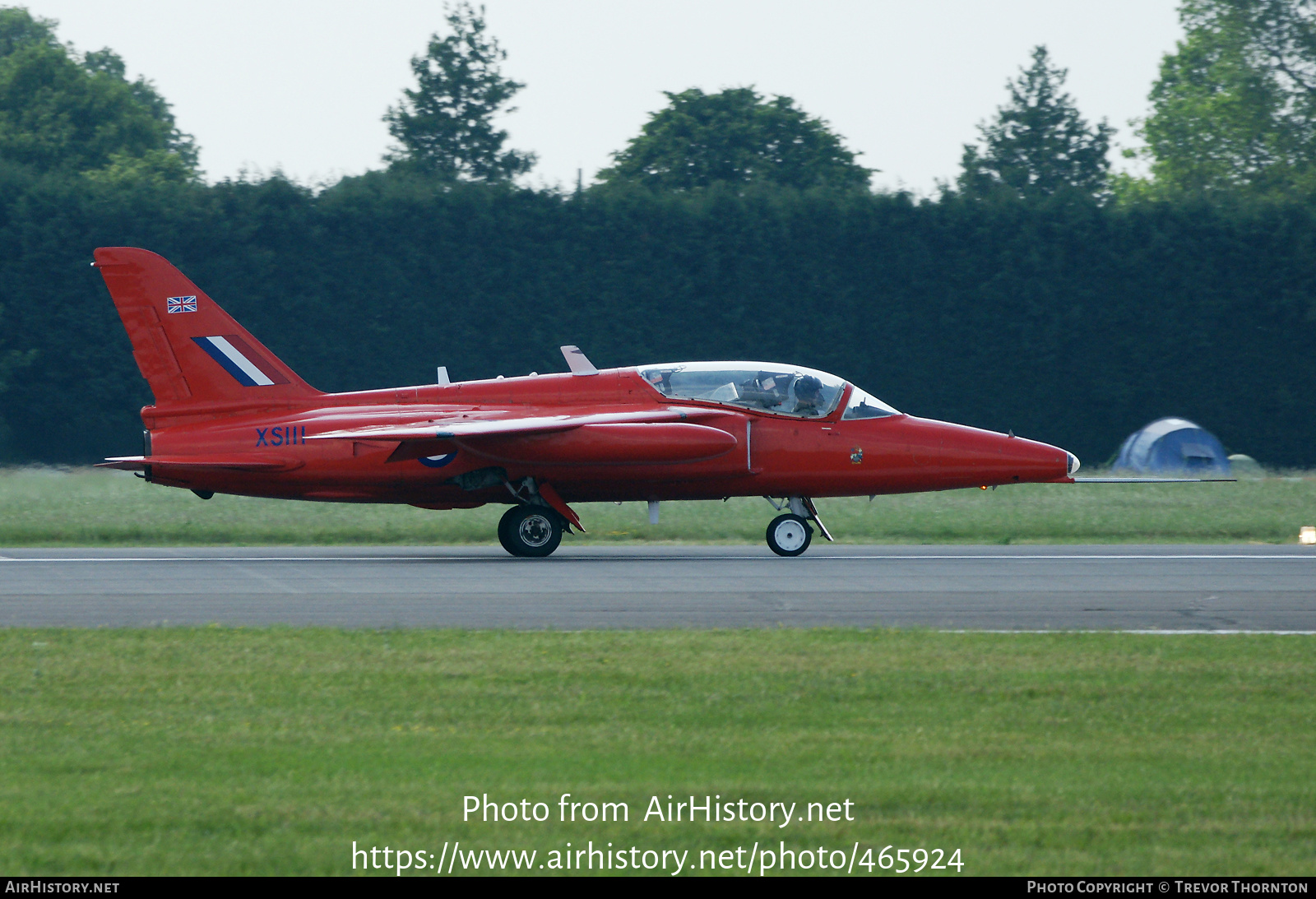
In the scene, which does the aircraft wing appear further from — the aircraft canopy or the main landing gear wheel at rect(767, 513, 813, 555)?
the main landing gear wheel at rect(767, 513, 813, 555)

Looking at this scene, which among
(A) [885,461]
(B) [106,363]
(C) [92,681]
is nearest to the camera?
(C) [92,681]

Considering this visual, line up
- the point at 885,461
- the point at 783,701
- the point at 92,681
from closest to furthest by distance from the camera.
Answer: the point at 783,701 → the point at 92,681 → the point at 885,461

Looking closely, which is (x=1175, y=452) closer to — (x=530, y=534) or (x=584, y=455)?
(x=584, y=455)

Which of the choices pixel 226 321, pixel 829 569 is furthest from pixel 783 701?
pixel 226 321

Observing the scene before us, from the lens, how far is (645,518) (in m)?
24.3

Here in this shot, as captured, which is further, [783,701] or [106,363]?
[106,363]

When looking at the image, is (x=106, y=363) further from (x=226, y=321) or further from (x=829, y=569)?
(x=829, y=569)

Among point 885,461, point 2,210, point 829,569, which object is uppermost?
point 2,210

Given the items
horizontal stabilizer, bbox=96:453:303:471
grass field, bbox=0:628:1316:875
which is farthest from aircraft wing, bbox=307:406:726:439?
grass field, bbox=0:628:1316:875

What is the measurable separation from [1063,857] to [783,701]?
2.94 meters

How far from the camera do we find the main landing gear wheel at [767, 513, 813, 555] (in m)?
18.8

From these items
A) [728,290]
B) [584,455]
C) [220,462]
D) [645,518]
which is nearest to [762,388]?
[584,455]

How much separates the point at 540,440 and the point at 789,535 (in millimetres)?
3394

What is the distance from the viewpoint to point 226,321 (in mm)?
19609
